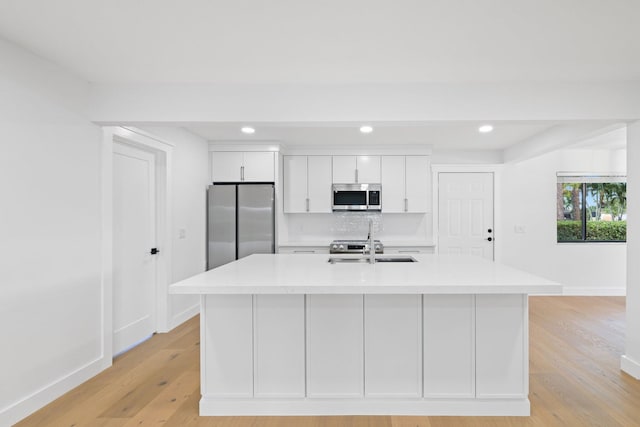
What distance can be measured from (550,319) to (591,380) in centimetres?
173

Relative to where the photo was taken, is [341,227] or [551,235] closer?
[551,235]

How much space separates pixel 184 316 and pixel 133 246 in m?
1.18

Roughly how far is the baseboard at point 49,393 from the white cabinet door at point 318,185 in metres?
3.28

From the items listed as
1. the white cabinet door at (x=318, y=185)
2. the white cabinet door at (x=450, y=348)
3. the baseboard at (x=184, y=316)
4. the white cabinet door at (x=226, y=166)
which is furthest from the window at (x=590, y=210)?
the baseboard at (x=184, y=316)

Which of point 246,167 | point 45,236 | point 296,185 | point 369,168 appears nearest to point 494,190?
point 369,168

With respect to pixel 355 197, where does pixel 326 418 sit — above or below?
below

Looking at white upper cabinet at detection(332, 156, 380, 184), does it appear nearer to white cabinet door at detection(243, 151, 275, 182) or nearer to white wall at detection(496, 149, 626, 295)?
white cabinet door at detection(243, 151, 275, 182)

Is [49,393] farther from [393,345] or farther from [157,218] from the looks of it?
[393,345]

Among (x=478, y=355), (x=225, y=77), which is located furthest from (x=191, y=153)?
(x=478, y=355)

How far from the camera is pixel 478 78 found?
277cm

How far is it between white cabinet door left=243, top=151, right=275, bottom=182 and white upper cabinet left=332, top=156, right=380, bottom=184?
1.00 meters

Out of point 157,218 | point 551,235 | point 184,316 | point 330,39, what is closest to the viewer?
point 330,39

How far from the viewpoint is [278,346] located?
2.39 m

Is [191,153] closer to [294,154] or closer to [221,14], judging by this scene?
[294,154]
